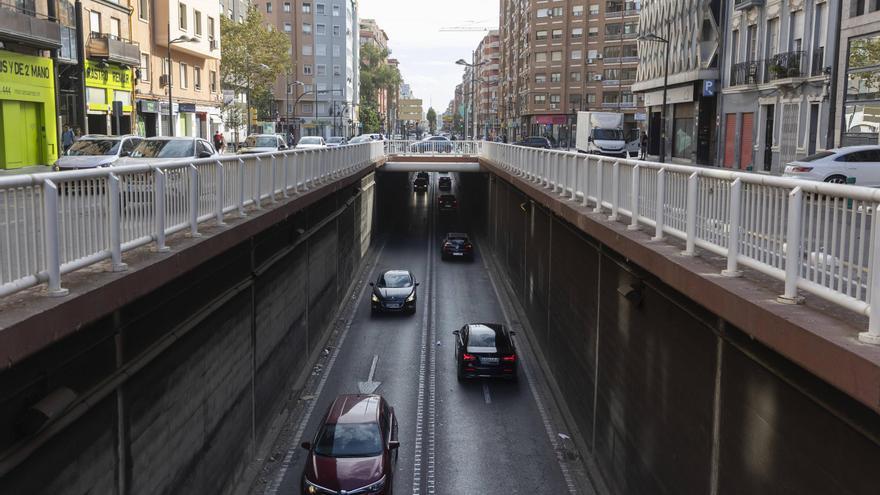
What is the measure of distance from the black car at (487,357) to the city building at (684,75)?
2461cm

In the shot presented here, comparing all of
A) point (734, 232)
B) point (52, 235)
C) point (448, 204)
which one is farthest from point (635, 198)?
point (448, 204)

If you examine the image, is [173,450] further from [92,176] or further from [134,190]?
[92,176]

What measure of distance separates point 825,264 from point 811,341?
2.78ft

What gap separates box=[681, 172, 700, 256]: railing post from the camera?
9.69 m

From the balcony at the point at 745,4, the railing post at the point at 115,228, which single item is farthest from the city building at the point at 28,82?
the balcony at the point at 745,4

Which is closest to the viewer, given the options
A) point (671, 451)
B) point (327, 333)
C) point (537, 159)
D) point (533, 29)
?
point (671, 451)

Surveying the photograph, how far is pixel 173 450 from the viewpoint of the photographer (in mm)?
11273

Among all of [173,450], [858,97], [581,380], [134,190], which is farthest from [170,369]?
[858,97]

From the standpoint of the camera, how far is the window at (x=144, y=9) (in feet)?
149

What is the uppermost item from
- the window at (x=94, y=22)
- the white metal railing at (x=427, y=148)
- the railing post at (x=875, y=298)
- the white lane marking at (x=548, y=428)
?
the window at (x=94, y=22)

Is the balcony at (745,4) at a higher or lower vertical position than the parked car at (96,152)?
higher

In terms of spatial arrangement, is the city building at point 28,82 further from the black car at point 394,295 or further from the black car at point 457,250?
the black car at point 457,250

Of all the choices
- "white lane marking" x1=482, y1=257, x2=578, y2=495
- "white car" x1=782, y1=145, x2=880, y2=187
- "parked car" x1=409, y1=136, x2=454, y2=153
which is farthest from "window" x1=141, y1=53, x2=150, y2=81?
"white car" x1=782, y1=145, x2=880, y2=187

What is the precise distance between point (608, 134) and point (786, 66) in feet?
63.2
